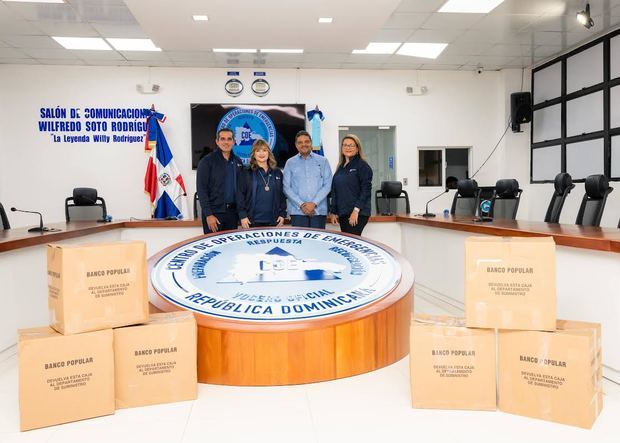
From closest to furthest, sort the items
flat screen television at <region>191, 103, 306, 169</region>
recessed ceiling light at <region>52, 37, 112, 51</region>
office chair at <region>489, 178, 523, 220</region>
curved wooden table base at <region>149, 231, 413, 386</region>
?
curved wooden table base at <region>149, 231, 413, 386</region>
office chair at <region>489, 178, 523, 220</region>
recessed ceiling light at <region>52, 37, 112, 51</region>
flat screen television at <region>191, 103, 306, 169</region>

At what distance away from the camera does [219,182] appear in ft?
13.3

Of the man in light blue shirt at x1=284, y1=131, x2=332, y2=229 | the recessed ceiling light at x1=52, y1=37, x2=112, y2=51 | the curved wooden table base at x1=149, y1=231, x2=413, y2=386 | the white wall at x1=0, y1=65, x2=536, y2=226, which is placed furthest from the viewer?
the white wall at x1=0, y1=65, x2=536, y2=226

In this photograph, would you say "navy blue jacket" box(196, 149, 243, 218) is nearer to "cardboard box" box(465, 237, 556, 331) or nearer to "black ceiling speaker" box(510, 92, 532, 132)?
"cardboard box" box(465, 237, 556, 331)

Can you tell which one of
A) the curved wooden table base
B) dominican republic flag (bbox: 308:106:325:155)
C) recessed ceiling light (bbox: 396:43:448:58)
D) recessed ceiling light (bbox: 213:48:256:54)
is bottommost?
the curved wooden table base

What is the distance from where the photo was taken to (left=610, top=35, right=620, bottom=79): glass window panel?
5934 millimetres

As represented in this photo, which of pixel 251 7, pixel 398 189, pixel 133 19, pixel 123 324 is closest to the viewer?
pixel 123 324

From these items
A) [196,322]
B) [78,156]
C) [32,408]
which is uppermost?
[78,156]

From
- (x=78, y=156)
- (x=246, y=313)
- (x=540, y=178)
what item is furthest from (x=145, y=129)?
(x=540, y=178)

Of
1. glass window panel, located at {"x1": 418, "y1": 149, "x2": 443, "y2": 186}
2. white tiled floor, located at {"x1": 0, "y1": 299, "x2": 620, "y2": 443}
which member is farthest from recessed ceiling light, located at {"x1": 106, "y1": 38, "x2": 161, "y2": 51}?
white tiled floor, located at {"x1": 0, "y1": 299, "x2": 620, "y2": 443}

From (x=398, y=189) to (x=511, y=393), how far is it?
13.5 feet

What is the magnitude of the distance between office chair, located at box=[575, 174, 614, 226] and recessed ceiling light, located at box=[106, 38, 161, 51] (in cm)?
552

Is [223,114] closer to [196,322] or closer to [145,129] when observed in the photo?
[145,129]

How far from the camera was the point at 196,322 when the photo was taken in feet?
7.34

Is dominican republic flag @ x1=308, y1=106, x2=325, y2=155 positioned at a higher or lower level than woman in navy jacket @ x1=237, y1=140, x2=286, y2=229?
higher
